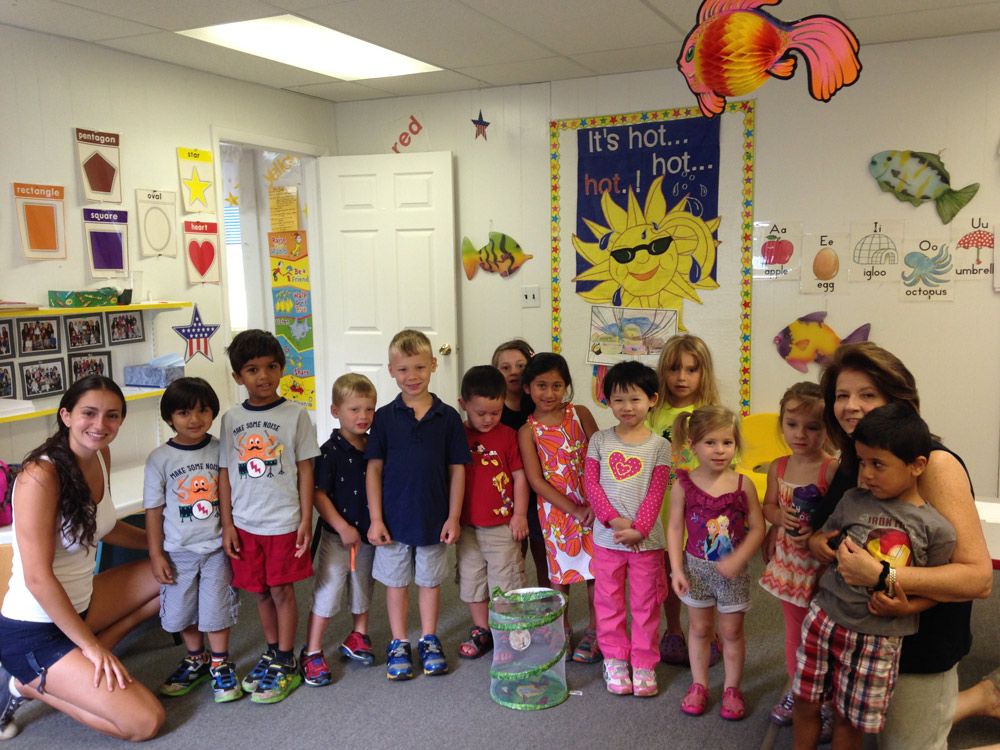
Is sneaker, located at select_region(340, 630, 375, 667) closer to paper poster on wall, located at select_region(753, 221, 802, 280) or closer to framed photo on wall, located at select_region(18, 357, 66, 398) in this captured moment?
framed photo on wall, located at select_region(18, 357, 66, 398)

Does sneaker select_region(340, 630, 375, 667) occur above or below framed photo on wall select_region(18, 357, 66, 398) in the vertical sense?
below

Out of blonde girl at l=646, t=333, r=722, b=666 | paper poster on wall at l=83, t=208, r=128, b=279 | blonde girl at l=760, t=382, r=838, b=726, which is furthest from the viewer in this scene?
paper poster on wall at l=83, t=208, r=128, b=279

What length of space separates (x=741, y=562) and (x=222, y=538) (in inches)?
61.1

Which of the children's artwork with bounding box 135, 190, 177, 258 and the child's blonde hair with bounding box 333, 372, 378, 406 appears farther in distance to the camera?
the children's artwork with bounding box 135, 190, 177, 258

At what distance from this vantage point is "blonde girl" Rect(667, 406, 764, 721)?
2275 mm

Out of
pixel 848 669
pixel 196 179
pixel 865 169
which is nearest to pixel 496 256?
pixel 196 179

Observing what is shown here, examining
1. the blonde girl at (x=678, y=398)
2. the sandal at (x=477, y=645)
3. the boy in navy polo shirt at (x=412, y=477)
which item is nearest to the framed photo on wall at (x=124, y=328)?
the boy in navy polo shirt at (x=412, y=477)

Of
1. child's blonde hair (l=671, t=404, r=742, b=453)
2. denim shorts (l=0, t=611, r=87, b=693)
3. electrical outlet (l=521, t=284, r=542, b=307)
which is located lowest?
denim shorts (l=0, t=611, r=87, b=693)

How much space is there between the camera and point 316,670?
103 inches

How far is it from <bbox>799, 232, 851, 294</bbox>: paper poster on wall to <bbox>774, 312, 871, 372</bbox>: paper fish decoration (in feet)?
0.47

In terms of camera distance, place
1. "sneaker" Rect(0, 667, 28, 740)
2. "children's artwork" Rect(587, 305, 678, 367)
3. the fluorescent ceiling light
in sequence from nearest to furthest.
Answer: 1. "sneaker" Rect(0, 667, 28, 740)
2. the fluorescent ceiling light
3. "children's artwork" Rect(587, 305, 678, 367)

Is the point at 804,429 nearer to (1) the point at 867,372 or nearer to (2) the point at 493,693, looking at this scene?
(1) the point at 867,372

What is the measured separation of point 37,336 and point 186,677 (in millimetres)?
1672

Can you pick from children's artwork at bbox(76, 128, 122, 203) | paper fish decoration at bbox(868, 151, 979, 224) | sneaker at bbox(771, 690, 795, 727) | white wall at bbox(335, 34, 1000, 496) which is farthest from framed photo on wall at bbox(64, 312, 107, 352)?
paper fish decoration at bbox(868, 151, 979, 224)
